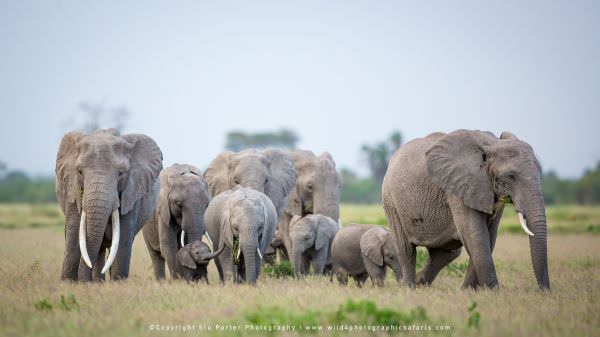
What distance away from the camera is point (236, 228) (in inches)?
452

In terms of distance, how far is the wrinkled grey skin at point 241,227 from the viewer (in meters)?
11.2

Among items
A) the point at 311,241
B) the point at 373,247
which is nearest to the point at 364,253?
the point at 373,247

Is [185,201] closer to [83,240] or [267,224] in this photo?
[267,224]

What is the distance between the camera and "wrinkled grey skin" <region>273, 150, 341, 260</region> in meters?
18.0

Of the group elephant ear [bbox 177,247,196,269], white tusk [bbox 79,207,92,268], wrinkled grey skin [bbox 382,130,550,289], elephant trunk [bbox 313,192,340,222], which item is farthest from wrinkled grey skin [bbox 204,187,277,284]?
elephant trunk [bbox 313,192,340,222]

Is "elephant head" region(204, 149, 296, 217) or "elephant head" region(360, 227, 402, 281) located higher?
"elephant head" region(204, 149, 296, 217)

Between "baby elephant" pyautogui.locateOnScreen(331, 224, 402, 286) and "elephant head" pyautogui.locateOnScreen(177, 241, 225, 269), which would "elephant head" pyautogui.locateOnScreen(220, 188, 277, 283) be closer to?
"elephant head" pyautogui.locateOnScreen(177, 241, 225, 269)

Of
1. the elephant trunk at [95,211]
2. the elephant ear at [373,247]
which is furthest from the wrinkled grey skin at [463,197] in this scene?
the elephant trunk at [95,211]

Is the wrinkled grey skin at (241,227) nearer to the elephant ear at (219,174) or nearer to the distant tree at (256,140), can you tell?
the elephant ear at (219,174)

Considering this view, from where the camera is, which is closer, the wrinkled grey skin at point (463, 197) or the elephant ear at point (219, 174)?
the wrinkled grey skin at point (463, 197)

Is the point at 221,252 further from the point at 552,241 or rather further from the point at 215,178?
the point at 552,241

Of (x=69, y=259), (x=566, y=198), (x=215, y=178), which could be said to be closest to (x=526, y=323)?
(x=69, y=259)

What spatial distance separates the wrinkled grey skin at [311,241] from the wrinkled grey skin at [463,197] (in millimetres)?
2897

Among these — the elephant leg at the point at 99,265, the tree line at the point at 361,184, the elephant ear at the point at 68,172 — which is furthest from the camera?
the tree line at the point at 361,184
